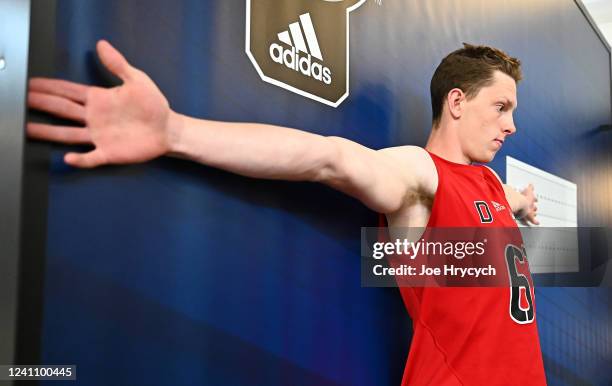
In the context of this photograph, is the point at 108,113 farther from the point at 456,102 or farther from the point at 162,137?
the point at 456,102

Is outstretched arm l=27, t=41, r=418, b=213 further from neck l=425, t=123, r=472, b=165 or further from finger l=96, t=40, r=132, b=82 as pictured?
neck l=425, t=123, r=472, b=165

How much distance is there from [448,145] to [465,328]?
1.11 ft

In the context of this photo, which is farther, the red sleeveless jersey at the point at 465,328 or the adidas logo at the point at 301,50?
the red sleeveless jersey at the point at 465,328

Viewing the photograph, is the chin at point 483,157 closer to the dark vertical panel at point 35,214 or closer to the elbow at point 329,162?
the elbow at point 329,162

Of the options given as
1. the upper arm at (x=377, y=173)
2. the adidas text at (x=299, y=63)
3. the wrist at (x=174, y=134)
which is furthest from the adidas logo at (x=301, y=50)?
the wrist at (x=174, y=134)

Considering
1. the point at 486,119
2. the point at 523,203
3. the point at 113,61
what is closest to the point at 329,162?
the point at 113,61

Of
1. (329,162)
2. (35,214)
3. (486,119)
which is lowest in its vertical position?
(35,214)

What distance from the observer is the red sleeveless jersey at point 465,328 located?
3.24ft

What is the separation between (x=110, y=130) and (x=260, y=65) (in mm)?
289

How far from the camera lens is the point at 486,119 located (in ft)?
3.63

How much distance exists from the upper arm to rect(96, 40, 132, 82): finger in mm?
319

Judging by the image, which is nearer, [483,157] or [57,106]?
[57,106]

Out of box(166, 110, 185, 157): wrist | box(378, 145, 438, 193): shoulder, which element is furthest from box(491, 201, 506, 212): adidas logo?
box(166, 110, 185, 157): wrist

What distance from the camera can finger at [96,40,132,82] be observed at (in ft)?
1.98
